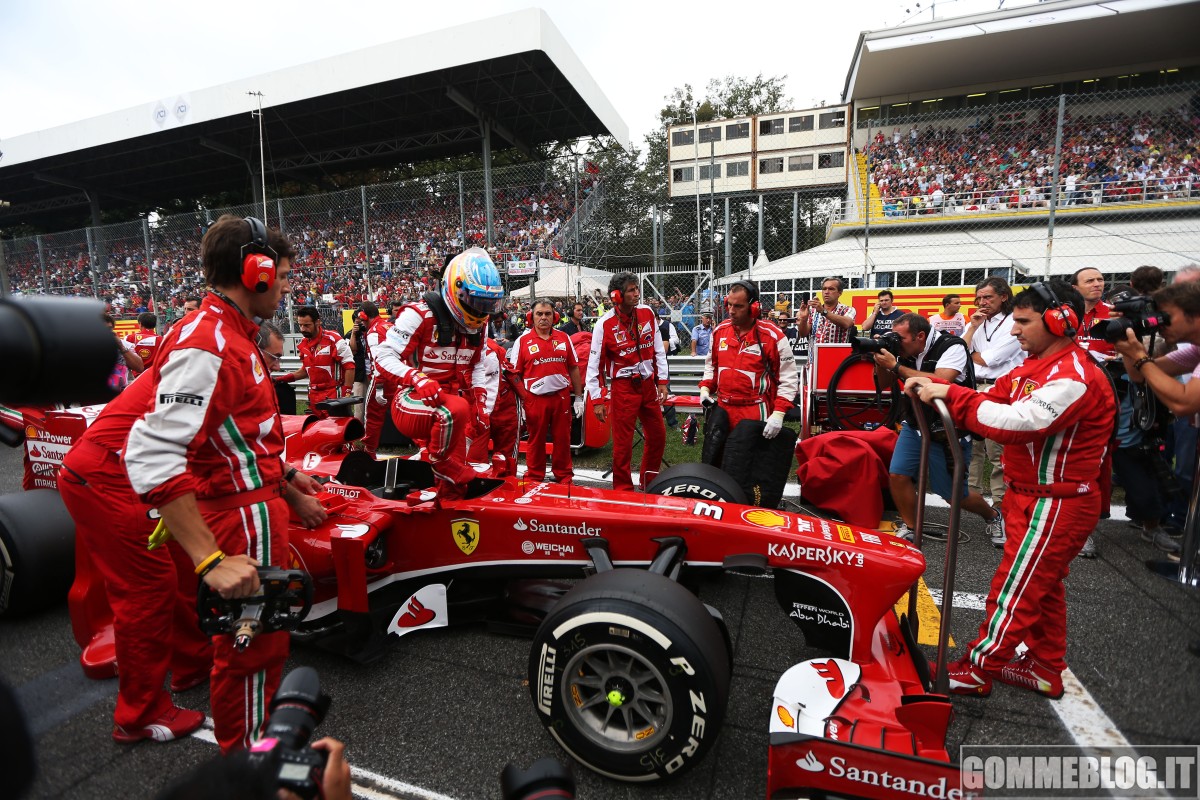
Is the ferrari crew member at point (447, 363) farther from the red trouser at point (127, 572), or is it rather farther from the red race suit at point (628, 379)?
the red race suit at point (628, 379)

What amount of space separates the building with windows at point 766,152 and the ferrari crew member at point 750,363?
34268 mm

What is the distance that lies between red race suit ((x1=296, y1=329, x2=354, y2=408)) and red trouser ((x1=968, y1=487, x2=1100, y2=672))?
7091 mm

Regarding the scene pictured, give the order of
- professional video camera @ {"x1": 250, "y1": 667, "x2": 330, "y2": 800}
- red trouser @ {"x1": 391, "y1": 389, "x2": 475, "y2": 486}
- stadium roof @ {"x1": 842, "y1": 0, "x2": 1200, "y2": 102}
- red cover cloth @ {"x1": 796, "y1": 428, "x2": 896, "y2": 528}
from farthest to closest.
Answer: stadium roof @ {"x1": 842, "y1": 0, "x2": 1200, "y2": 102}, red cover cloth @ {"x1": 796, "y1": 428, "x2": 896, "y2": 528}, red trouser @ {"x1": 391, "y1": 389, "x2": 475, "y2": 486}, professional video camera @ {"x1": 250, "y1": 667, "x2": 330, "y2": 800}

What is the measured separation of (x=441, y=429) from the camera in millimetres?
→ 3061

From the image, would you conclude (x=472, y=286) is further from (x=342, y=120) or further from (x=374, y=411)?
(x=342, y=120)

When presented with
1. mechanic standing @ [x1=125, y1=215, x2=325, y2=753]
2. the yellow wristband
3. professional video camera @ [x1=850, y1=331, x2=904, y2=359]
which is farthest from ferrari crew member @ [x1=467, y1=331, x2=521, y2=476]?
the yellow wristband

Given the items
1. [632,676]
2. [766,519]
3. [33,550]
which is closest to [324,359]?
[33,550]

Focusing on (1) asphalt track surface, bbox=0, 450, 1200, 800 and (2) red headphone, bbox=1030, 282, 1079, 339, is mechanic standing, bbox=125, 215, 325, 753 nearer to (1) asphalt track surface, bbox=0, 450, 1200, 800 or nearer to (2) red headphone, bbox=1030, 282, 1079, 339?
(1) asphalt track surface, bbox=0, 450, 1200, 800

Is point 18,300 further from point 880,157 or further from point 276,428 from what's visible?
point 880,157

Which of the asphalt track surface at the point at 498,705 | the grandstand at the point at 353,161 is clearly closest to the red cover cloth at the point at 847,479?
the asphalt track surface at the point at 498,705

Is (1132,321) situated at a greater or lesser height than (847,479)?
greater

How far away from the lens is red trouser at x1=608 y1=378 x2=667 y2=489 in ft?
18.3

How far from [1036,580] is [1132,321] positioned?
1.25 meters

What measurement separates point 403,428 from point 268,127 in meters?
26.4
